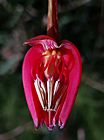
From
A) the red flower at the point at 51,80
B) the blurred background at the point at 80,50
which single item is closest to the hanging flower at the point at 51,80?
the red flower at the point at 51,80

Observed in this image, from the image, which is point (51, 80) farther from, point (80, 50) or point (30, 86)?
point (80, 50)

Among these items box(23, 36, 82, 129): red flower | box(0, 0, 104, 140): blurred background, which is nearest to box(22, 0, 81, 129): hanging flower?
box(23, 36, 82, 129): red flower

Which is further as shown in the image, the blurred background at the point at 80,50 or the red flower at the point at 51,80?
the blurred background at the point at 80,50

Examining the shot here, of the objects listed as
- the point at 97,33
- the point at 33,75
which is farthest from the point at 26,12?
the point at 33,75

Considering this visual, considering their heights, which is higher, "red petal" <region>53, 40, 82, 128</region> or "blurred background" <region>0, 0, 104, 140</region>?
"red petal" <region>53, 40, 82, 128</region>

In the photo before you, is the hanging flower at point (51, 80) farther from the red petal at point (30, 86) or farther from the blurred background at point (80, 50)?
the blurred background at point (80, 50)

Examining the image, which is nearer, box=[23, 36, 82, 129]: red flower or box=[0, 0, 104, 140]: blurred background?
box=[23, 36, 82, 129]: red flower

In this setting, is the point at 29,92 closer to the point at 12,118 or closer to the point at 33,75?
the point at 33,75

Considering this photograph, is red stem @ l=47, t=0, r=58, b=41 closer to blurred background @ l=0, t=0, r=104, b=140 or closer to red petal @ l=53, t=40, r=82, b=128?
red petal @ l=53, t=40, r=82, b=128
